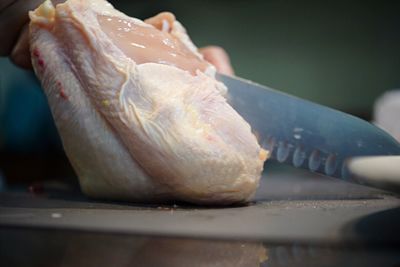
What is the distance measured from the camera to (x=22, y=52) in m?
1.02

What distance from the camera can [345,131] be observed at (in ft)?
3.07

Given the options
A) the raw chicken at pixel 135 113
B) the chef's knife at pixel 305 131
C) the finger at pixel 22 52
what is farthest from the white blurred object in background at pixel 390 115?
the finger at pixel 22 52

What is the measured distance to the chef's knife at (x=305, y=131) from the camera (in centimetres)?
93

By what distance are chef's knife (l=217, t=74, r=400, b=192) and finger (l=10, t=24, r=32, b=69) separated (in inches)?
14.2

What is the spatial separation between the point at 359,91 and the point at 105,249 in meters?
2.58

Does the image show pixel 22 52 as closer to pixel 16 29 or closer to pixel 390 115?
pixel 16 29

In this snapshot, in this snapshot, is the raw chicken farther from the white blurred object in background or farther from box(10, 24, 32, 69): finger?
the white blurred object in background

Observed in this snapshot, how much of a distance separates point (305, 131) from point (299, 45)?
6.88ft

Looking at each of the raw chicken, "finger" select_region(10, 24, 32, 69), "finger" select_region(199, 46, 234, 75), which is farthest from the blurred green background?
the raw chicken

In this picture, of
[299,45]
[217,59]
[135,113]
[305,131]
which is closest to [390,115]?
[217,59]

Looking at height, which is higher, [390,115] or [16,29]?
[16,29]

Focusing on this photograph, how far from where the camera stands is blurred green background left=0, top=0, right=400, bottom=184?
9.13 feet

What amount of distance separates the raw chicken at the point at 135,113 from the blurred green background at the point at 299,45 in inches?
75.1

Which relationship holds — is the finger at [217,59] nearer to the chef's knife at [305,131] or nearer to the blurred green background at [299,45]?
the chef's knife at [305,131]
